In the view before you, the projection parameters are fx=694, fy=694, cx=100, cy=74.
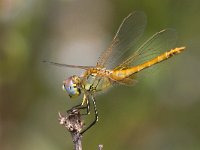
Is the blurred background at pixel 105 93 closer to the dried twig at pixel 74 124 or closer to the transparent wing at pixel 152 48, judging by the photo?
the transparent wing at pixel 152 48

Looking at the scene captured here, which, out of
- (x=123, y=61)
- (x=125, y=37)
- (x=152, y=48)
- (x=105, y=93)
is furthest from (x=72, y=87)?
(x=105, y=93)

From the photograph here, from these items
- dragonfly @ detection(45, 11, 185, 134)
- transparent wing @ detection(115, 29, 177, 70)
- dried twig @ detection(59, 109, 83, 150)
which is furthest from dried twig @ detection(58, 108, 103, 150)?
transparent wing @ detection(115, 29, 177, 70)

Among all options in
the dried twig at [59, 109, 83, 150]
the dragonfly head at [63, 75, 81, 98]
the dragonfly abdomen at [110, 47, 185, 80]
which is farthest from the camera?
A: the dragonfly abdomen at [110, 47, 185, 80]

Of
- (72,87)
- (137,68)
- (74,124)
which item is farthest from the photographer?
(137,68)

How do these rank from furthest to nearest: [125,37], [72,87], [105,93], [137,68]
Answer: [105,93] → [125,37] → [137,68] → [72,87]

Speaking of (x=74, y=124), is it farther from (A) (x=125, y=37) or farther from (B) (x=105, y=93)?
(B) (x=105, y=93)

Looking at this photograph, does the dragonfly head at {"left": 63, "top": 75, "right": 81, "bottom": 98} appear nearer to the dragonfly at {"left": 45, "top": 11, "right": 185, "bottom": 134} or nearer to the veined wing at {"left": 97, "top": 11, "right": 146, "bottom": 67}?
the dragonfly at {"left": 45, "top": 11, "right": 185, "bottom": 134}

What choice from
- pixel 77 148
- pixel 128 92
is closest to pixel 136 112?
pixel 128 92
